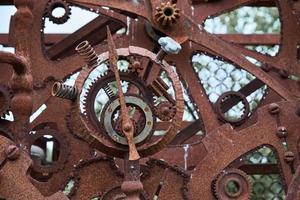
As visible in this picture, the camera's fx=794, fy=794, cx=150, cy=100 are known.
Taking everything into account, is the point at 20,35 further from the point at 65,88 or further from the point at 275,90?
the point at 275,90

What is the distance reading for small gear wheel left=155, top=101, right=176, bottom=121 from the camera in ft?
6.57

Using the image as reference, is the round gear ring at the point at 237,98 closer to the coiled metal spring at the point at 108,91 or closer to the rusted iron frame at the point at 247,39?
the coiled metal spring at the point at 108,91

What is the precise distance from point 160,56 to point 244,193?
Result: 0.45 metres

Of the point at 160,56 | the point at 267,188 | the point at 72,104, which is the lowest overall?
the point at 267,188

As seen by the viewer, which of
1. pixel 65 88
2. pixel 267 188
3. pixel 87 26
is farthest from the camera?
pixel 267 188

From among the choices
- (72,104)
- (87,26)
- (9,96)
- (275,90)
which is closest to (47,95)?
(9,96)

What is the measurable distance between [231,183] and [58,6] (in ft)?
2.40

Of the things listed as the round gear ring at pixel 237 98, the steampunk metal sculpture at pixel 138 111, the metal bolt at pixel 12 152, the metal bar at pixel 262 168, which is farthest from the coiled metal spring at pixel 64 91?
the metal bar at pixel 262 168

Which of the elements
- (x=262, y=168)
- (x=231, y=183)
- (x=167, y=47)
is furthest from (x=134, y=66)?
(x=262, y=168)

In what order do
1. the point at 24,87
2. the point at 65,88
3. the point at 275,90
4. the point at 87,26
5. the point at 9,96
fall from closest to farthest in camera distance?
the point at 65,88
the point at 24,87
the point at 9,96
the point at 275,90
the point at 87,26

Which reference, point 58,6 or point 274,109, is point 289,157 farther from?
point 58,6

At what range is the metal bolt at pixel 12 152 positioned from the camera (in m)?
1.96

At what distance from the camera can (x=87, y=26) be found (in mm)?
2732

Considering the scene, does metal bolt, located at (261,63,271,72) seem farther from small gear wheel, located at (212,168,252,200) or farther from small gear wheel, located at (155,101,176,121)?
small gear wheel, located at (155,101,176,121)
